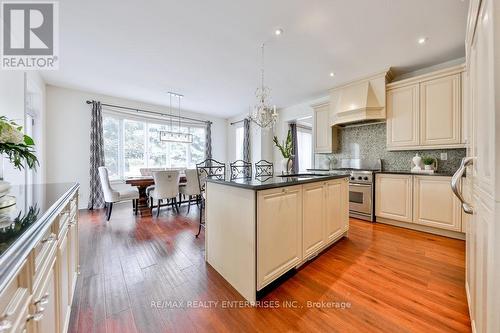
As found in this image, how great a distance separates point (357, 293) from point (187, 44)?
3376 millimetres

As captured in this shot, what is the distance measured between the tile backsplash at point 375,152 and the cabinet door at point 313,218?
2391 millimetres

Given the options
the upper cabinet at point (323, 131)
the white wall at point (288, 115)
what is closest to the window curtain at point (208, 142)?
the white wall at point (288, 115)

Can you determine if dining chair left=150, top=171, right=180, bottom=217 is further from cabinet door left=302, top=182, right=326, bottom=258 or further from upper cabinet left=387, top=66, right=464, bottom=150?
upper cabinet left=387, top=66, right=464, bottom=150

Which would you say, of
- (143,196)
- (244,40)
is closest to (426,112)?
(244,40)

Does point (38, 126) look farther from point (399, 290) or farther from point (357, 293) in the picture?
point (399, 290)

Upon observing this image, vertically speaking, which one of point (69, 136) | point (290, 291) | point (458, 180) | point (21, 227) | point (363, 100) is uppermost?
point (363, 100)

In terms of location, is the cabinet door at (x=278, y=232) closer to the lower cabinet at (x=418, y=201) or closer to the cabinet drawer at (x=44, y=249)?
the cabinet drawer at (x=44, y=249)

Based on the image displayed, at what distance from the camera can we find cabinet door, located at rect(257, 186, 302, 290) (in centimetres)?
158

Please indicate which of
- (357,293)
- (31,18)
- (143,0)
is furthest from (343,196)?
(31,18)

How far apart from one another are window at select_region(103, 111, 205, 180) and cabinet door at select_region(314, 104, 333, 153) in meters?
3.83

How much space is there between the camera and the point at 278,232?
172cm

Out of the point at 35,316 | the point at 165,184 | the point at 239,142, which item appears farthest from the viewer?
the point at 239,142

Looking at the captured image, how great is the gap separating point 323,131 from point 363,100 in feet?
3.54

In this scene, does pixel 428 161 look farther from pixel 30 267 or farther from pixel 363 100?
pixel 30 267
